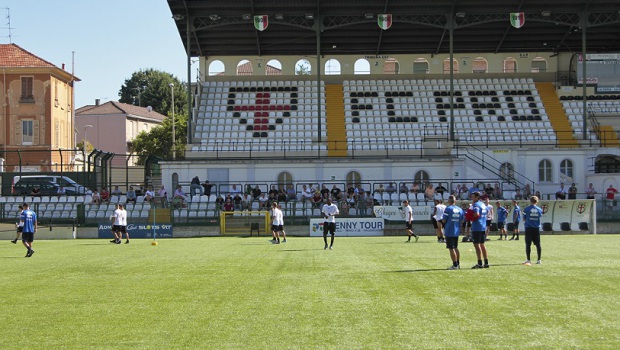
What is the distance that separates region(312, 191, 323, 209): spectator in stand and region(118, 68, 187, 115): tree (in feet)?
240

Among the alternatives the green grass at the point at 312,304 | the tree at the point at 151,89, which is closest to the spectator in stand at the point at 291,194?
the green grass at the point at 312,304

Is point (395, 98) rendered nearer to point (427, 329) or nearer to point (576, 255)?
point (576, 255)

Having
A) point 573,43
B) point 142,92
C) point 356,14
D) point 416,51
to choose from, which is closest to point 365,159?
point 356,14

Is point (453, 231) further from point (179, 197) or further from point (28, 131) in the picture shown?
point (28, 131)

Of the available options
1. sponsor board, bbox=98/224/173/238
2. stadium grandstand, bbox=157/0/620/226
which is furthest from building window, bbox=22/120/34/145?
sponsor board, bbox=98/224/173/238

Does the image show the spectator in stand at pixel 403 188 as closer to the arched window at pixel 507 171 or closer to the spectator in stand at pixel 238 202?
the arched window at pixel 507 171

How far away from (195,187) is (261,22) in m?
12.3

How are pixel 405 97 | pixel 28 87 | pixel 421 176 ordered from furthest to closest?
pixel 28 87
pixel 405 97
pixel 421 176

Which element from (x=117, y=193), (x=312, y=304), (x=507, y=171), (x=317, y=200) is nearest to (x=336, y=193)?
(x=317, y=200)

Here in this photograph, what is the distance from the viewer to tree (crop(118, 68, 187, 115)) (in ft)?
393

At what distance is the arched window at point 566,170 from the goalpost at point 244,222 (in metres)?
21.1

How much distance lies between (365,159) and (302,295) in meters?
36.6

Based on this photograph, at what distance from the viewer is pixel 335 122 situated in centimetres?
5662

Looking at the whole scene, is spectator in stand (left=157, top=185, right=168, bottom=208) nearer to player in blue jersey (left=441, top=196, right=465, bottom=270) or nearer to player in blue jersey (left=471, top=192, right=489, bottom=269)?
player in blue jersey (left=441, top=196, right=465, bottom=270)
